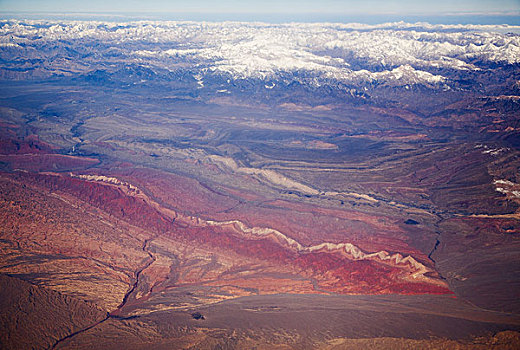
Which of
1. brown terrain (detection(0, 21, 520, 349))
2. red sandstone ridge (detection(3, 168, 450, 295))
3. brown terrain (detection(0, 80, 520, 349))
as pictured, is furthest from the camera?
red sandstone ridge (detection(3, 168, 450, 295))

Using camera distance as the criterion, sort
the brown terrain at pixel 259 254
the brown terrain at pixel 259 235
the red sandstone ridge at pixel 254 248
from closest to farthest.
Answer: the brown terrain at pixel 259 254 < the brown terrain at pixel 259 235 < the red sandstone ridge at pixel 254 248

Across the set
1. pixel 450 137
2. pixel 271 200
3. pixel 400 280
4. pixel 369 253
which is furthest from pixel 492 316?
pixel 450 137

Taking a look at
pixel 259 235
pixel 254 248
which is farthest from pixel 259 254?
pixel 259 235

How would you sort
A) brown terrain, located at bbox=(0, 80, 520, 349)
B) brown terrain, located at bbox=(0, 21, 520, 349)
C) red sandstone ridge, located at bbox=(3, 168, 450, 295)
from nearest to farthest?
brown terrain, located at bbox=(0, 80, 520, 349) < brown terrain, located at bbox=(0, 21, 520, 349) < red sandstone ridge, located at bbox=(3, 168, 450, 295)

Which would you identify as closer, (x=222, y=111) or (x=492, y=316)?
(x=492, y=316)

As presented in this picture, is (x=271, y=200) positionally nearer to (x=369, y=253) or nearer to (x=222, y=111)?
(x=369, y=253)

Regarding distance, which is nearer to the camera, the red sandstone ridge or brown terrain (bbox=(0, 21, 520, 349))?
brown terrain (bbox=(0, 21, 520, 349))

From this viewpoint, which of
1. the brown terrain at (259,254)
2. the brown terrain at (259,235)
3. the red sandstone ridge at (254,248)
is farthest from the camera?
the red sandstone ridge at (254,248)

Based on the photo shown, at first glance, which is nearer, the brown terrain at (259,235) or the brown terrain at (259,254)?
the brown terrain at (259,254)

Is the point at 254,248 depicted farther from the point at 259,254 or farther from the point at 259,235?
the point at 259,235
